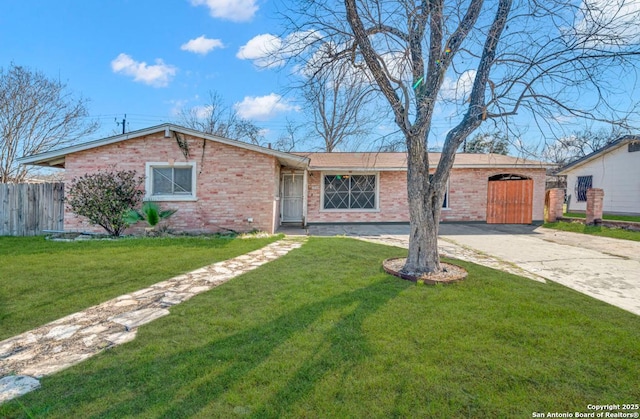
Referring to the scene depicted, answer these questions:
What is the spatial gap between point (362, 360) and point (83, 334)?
2.69m

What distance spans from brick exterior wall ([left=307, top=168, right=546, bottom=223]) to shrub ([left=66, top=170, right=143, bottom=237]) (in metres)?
6.78

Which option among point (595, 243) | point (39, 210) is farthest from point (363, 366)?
point (39, 210)

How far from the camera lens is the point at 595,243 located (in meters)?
8.65

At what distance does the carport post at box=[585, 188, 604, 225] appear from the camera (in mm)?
11148

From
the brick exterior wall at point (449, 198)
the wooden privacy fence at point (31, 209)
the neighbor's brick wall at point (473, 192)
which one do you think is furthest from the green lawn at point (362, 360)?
the neighbor's brick wall at point (473, 192)

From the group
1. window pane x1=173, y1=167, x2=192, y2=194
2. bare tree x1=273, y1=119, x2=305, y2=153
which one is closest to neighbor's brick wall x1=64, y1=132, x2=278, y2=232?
window pane x1=173, y1=167, x2=192, y2=194

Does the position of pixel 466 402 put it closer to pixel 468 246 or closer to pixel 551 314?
pixel 551 314

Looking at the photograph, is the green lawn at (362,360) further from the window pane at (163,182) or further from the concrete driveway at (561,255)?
the window pane at (163,182)

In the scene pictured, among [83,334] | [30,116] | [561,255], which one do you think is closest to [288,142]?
[30,116]

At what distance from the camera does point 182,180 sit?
955cm

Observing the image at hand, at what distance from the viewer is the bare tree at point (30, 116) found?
14.5 m

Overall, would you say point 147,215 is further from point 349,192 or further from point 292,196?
point 349,192

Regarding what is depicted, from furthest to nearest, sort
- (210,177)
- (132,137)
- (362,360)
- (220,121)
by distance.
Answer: (220,121)
(210,177)
(132,137)
(362,360)

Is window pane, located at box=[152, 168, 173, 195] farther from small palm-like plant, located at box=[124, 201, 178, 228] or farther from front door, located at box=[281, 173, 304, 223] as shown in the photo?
front door, located at box=[281, 173, 304, 223]
